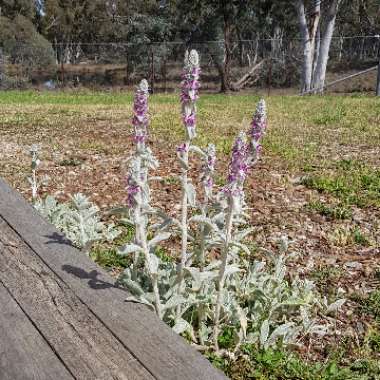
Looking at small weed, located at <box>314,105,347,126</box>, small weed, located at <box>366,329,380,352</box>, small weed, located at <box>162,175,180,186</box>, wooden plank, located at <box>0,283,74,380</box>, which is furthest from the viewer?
small weed, located at <box>314,105,347,126</box>

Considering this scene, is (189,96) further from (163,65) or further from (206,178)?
(163,65)

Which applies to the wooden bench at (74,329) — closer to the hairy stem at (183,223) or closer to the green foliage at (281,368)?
the hairy stem at (183,223)

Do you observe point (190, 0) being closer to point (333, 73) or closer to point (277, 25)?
point (277, 25)

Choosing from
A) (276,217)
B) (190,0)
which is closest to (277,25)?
(190,0)

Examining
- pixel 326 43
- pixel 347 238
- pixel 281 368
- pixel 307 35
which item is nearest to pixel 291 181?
pixel 347 238

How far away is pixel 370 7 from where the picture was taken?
149ft

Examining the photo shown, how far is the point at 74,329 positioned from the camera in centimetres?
181

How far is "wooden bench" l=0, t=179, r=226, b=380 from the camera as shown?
1623 mm

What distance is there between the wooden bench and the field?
871 millimetres

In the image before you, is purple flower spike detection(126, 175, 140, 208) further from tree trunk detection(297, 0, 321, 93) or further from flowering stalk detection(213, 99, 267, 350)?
tree trunk detection(297, 0, 321, 93)

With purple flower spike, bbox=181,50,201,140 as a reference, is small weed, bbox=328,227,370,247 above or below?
below

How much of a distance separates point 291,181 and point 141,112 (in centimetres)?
442

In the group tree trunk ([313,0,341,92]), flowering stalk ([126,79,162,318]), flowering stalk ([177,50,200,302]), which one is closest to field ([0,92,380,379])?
A: flowering stalk ([177,50,200,302])

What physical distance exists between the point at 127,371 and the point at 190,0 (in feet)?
105
